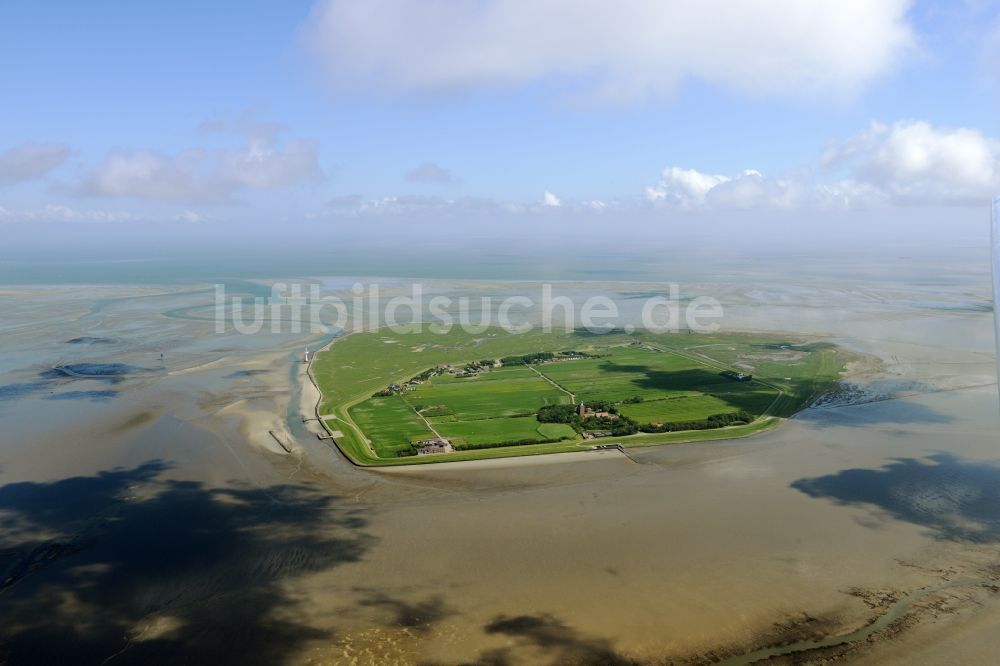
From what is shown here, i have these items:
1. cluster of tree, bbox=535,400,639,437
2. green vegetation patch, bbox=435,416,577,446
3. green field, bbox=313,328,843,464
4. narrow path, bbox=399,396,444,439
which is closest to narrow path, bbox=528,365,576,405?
green field, bbox=313,328,843,464

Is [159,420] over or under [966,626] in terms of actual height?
over

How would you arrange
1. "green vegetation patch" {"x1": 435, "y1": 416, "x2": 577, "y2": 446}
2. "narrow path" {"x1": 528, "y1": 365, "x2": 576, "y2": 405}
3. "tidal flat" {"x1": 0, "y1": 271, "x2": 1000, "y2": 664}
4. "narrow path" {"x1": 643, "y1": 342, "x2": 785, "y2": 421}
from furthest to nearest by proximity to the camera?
"narrow path" {"x1": 528, "y1": 365, "x2": 576, "y2": 405}
"narrow path" {"x1": 643, "y1": 342, "x2": 785, "y2": 421}
"green vegetation patch" {"x1": 435, "y1": 416, "x2": 577, "y2": 446}
"tidal flat" {"x1": 0, "y1": 271, "x2": 1000, "y2": 664}

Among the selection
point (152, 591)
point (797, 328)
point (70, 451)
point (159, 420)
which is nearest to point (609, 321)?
point (797, 328)

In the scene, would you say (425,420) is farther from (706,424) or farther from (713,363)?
(713,363)

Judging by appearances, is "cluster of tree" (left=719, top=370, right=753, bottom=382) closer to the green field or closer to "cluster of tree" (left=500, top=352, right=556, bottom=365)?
the green field

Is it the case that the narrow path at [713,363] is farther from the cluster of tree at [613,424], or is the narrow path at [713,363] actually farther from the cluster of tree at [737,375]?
the cluster of tree at [613,424]

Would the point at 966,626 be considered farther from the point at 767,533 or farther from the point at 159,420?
the point at 159,420
